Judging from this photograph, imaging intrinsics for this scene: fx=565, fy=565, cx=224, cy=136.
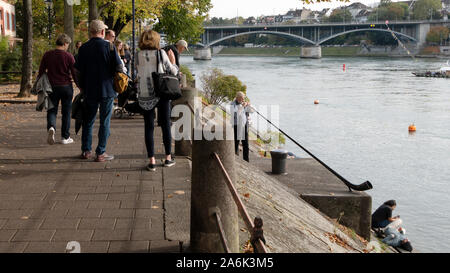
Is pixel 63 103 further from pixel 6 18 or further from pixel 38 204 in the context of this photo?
A: pixel 6 18

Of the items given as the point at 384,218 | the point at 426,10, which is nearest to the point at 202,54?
the point at 426,10

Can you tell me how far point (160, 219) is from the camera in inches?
194

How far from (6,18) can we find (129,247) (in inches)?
1570

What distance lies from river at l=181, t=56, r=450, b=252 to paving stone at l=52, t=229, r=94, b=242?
36.6 ft

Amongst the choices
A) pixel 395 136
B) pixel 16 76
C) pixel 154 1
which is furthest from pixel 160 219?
pixel 395 136

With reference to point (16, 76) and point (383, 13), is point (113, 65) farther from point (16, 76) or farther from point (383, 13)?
point (383, 13)

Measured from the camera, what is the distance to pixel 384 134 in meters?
31.5

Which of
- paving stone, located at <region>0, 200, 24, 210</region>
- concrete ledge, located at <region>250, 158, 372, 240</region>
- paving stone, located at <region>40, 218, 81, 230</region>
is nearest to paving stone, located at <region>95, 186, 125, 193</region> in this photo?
paving stone, located at <region>0, 200, 24, 210</region>

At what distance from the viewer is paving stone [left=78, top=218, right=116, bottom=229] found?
471cm

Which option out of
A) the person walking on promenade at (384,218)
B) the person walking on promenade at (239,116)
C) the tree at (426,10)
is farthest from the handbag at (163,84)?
the tree at (426,10)

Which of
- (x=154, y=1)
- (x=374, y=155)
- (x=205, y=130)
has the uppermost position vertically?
(x=154, y=1)

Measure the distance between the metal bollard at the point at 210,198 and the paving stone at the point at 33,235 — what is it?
1220mm

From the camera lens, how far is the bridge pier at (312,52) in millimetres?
106188
